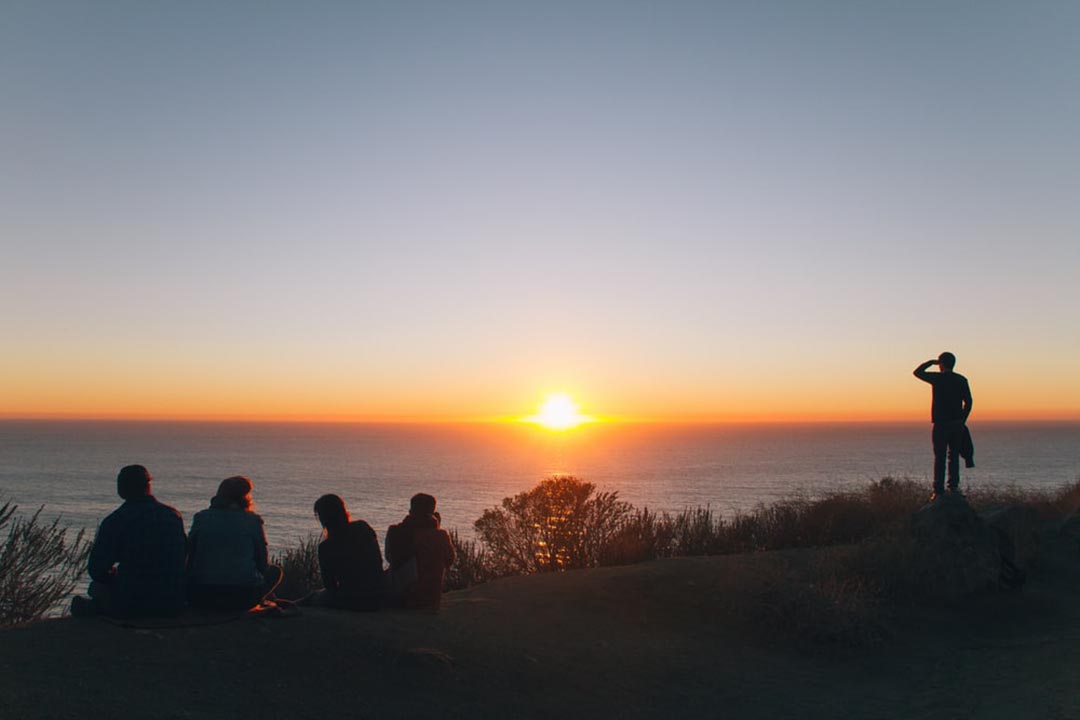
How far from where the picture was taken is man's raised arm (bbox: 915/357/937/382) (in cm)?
1487

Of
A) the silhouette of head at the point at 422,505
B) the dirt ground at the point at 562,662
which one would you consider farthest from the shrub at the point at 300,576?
the silhouette of head at the point at 422,505

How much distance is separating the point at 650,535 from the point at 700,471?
277 ft

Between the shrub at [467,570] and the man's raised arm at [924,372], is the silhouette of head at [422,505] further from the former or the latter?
the man's raised arm at [924,372]

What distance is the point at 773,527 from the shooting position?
16.2 meters

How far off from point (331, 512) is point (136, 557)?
198cm

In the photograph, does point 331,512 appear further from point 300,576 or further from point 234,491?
point 300,576

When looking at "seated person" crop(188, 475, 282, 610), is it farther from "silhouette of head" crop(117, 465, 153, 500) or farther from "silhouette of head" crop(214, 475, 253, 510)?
"silhouette of head" crop(117, 465, 153, 500)

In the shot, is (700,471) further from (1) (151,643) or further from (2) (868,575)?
(1) (151,643)

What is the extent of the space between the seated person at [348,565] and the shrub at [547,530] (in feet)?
19.7

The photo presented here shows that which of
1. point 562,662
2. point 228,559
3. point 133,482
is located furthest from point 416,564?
point 133,482

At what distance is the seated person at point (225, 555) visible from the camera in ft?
28.1

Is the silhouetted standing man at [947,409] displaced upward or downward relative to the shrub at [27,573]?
upward

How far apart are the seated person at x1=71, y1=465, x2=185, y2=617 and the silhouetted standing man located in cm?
1191

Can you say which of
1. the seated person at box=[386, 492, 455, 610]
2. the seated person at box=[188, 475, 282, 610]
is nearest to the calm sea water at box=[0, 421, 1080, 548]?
the seated person at box=[386, 492, 455, 610]
